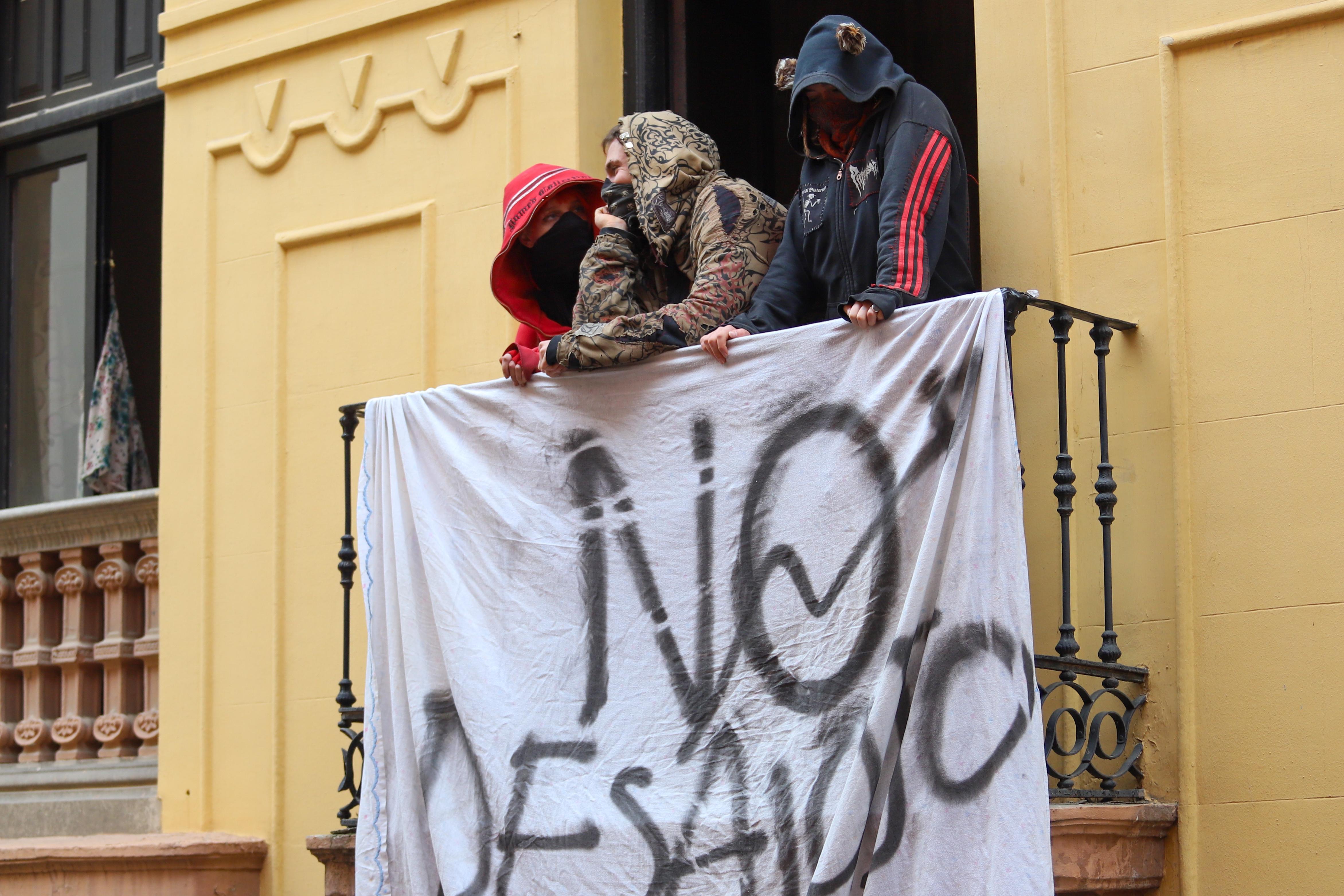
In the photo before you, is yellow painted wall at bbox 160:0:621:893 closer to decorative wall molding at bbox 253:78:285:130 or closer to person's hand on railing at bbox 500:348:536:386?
decorative wall molding at bbox 253:78:285:130

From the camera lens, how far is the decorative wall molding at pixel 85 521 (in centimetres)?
712

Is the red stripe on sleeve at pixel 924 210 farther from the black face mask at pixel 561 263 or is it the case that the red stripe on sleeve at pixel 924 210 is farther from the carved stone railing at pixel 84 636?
the carved stone railing at pixel 84 636

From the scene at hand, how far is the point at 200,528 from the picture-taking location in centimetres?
679

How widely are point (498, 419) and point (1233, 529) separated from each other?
217cm

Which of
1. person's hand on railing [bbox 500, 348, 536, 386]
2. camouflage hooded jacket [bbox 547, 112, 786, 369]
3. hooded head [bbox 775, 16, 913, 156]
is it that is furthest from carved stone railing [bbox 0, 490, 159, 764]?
hooded head [bbox 775, 16, 913, 156]

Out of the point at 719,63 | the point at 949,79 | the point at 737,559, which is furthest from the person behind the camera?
the point at 949,79

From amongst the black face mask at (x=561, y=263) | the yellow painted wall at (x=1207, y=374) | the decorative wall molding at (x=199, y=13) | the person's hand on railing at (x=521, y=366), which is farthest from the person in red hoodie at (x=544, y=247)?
the decorative wall molding at (x=199, y=13)

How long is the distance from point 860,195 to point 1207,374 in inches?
43.3

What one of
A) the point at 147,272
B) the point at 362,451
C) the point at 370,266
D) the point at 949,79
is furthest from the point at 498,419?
the point at 147,272

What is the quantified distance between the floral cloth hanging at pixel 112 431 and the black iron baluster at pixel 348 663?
7.62ft

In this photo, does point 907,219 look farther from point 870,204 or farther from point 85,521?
point 85,521

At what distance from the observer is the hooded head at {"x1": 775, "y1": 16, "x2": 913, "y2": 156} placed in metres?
4.74

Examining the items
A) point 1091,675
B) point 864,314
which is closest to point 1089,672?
point 1091,675

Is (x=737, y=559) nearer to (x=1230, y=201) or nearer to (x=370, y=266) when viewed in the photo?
(x=1230, y=201)
